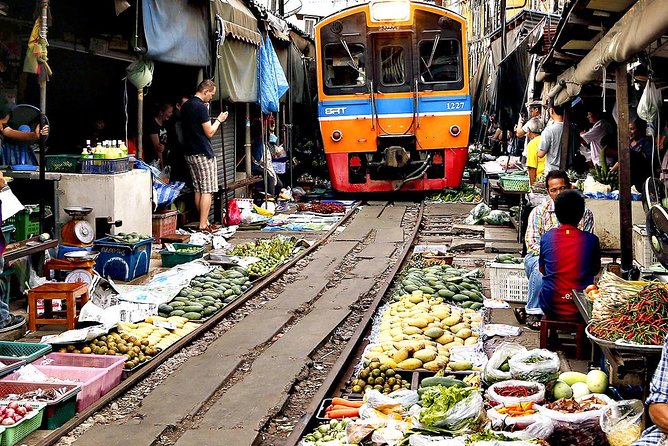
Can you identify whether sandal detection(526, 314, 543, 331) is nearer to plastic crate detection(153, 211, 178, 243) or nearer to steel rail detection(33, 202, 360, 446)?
steel rail detection(33, 202, 360, 446)

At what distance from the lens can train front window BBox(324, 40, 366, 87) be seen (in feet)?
56.2

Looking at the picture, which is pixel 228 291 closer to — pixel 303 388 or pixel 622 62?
pixel 303 388

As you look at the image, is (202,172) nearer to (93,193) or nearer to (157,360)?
(93,193)

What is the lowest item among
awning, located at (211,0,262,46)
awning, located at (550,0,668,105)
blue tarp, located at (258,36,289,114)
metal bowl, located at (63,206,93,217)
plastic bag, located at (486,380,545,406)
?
plastic bag, located at (486,380,545,406)

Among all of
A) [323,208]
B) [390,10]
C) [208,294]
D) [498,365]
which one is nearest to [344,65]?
[390,10]

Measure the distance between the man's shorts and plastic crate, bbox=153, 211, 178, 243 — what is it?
780mm

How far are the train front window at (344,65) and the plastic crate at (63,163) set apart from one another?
7651mm

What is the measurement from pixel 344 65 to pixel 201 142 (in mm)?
5257

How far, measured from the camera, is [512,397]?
16.8ft

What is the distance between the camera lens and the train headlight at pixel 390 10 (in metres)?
16.8

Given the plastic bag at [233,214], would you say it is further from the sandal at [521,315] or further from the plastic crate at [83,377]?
the plastic crate at [83,377]

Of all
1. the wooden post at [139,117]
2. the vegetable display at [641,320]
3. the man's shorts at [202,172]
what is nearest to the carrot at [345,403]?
the vegetable display at [641,320]

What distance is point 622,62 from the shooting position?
21.4ft

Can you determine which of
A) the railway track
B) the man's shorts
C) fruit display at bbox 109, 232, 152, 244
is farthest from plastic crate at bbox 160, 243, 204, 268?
the man's shorts
